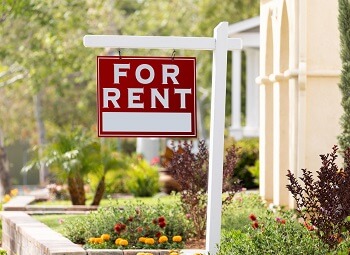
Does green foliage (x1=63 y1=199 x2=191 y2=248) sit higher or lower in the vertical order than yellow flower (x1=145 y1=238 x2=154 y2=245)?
higher

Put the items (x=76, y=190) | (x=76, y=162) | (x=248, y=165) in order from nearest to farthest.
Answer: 1. (x=76, y=162)
2. (x=76, y=190)
3. (x=248, y=165)

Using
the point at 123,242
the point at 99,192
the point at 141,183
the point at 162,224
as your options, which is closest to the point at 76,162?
the point at 99,192

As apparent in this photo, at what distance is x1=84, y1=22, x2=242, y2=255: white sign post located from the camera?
1080 centimetres

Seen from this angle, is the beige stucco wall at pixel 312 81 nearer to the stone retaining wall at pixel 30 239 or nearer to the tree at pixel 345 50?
the tree at pixel 345 50

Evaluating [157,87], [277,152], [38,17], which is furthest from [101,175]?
[157,87]

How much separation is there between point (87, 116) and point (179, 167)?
3723cm

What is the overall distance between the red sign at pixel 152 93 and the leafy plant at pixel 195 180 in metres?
3.53

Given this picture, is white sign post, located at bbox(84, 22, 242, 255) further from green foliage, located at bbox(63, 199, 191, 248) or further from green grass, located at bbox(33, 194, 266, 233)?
green grass, located at bbox(33, 194, 266, 233)

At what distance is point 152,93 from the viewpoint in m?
10.8

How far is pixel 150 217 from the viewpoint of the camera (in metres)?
13.7

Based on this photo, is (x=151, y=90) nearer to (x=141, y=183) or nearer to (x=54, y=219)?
(x=54, y=219)

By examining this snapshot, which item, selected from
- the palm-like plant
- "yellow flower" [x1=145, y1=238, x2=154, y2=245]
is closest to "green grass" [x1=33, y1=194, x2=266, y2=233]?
"yellow flower" [x1=145, y1=238, x2=154, y2=245]

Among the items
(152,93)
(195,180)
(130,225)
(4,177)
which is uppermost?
(152,93)

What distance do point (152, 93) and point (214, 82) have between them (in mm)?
586
